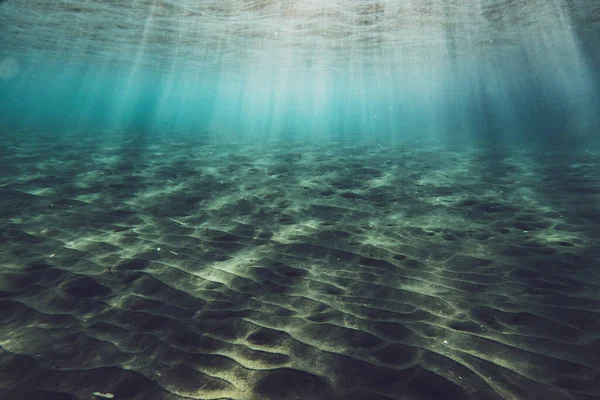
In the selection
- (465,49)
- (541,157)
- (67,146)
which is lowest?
(541,157)

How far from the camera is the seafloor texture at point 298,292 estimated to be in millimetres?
3023

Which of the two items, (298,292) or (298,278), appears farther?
(298,278)

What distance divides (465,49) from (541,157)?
1760 cm

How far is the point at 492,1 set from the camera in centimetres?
1588

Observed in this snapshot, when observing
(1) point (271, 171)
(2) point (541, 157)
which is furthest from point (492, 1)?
(1) point (271, 171)

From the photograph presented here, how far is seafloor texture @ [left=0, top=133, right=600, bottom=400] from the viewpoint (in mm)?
3023

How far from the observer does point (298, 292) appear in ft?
14.9

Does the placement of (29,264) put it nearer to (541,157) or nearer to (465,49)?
(541,157)

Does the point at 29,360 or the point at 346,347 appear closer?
the point at 29,360

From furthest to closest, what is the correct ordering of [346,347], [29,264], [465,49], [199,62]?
[199,62]
[465,49]
[29,264]
[346,347]

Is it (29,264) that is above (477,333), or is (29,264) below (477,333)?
above

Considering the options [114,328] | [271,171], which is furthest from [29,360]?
[271,171]

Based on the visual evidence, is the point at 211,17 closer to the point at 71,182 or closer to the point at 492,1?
the point at 71,182

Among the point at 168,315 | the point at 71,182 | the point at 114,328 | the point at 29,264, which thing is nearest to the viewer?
the point at 114,328
